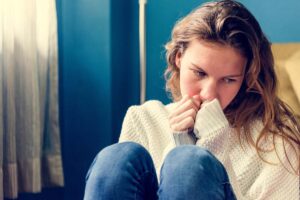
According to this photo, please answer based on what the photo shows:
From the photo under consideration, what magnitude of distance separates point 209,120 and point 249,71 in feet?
0.60

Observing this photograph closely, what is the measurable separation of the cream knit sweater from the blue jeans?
15 centimetres

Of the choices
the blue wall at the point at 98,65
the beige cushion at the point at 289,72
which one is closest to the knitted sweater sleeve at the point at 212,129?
the beige cushion at the point at 289,72

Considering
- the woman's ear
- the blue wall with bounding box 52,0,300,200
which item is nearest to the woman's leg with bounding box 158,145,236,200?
the woman's ear

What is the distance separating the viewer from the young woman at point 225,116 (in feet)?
3.29

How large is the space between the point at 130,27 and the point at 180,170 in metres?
1.06

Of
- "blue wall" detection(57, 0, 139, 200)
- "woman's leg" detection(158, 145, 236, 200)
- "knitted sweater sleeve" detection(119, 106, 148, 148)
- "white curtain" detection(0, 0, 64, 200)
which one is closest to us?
"woman's leg" detection(158, 145, 236, 200)

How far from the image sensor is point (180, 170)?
83 centimetres

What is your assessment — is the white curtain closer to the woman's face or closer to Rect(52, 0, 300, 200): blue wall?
Rect(52, 0, 300, 200): blue wall

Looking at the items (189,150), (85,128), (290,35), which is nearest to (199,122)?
(189,150)

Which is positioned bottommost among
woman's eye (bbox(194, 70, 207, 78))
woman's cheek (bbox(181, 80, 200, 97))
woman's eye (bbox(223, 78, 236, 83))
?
woman's cheek (bbox(181, 80, 200, 97))

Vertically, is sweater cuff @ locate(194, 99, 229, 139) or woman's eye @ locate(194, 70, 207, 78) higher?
woman's eye @ locate(194, 70, 207, 78)

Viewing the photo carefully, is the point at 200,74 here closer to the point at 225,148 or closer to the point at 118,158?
the point at 225,148

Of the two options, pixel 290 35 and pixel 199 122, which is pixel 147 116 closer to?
pixel 199 122

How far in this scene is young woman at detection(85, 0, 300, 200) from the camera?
1002 mm
